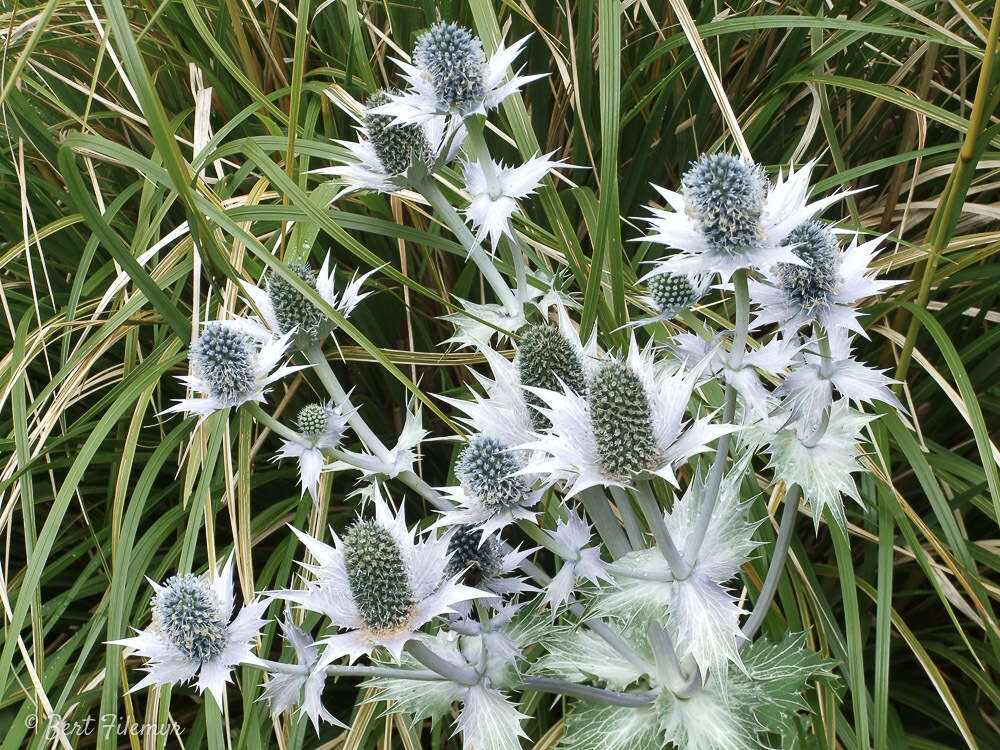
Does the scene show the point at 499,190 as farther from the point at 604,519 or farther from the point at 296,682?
the point at 296,682

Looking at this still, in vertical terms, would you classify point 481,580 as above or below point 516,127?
below

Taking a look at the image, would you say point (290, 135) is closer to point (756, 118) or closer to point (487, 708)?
point (487, 708)

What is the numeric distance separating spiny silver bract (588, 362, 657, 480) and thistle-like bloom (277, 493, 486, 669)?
24 cm

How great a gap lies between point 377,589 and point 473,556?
0.21 meters

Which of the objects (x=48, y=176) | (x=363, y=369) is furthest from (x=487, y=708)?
(x=48, y=176)

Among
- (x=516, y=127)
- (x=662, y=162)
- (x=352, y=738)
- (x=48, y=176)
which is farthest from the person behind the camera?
(x=48, y=176)

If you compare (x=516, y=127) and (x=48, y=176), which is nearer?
(x=516, y=127)

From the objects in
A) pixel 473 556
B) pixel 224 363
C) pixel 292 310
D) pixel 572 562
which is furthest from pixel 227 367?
pixel 572 562

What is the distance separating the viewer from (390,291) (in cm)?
203

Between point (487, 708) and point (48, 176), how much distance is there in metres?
2.19

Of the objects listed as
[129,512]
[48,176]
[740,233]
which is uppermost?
[48,176]

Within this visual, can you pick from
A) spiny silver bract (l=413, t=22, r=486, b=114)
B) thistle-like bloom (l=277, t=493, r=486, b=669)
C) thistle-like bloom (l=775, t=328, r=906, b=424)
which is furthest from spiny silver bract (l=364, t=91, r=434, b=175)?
thistle-like bloom (l=775, t=328, r=906, b=424)

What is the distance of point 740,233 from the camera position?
3.59ft

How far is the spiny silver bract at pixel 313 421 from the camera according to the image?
1327mm
